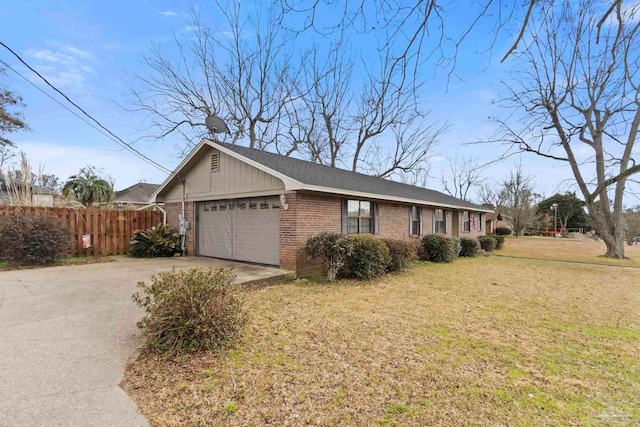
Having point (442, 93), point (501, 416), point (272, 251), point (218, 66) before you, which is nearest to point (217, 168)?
point (272, 251)

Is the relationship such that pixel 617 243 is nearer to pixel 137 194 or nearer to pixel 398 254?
pixel 398 254

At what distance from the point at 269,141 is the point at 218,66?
5.86 m

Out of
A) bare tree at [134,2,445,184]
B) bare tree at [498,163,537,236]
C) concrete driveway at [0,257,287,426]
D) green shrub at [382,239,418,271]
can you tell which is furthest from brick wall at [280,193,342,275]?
bare tree at [498,163,537,236]

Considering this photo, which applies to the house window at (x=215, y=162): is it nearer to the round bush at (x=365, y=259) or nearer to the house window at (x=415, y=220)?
the round bush at (x=365, y=259)

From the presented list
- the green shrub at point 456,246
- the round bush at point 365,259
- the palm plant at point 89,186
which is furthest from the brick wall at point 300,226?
the palm plant at point 89,186

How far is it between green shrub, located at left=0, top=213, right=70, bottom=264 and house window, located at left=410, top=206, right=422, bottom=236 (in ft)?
41.3

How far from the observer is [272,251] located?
8992 millimetres

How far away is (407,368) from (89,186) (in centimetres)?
2278

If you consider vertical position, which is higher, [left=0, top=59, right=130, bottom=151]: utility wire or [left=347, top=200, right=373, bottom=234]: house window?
[left=0, top=59, right=130, bottom=151]: utility wire

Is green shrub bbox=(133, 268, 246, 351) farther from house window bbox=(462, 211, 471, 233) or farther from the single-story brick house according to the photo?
house window bbox=(462, 211, 471, 233)

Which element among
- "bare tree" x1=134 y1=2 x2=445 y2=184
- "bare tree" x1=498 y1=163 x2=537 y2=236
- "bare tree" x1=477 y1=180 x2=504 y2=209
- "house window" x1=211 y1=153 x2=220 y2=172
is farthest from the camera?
"bare tree" x1=477 y1=180 x2=504 y2=209

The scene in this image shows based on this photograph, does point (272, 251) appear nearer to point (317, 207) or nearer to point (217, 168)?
point (317, 207)

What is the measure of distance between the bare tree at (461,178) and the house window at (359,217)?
28.1 metres

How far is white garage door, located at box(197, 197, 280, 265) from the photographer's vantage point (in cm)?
901
